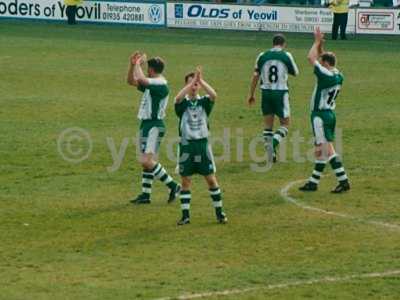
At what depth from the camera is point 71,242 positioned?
17.2 metres

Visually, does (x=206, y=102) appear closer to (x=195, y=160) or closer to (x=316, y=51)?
(x=195, y=160)

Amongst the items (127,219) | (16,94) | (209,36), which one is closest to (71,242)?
(127,219)

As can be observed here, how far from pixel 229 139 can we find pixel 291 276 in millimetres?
11753

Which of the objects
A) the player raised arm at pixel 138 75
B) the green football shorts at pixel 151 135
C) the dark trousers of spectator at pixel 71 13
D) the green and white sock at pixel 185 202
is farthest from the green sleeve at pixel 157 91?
the dark trousers of spectator at pixel 71 13

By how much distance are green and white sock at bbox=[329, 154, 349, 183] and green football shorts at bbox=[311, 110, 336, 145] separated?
1.13 ft

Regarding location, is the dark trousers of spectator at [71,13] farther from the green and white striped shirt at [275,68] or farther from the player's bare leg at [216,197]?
the player's bare leg at [216,197]

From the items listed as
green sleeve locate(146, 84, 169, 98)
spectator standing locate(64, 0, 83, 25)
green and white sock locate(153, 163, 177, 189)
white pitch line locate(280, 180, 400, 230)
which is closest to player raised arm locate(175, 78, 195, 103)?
→ green sleeve locate(146, 84, 169, 98)

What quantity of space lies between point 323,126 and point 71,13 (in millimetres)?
36148

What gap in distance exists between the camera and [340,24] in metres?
50.8

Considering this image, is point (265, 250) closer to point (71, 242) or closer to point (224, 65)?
point (71, 242)

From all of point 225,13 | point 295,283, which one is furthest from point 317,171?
point 225,13

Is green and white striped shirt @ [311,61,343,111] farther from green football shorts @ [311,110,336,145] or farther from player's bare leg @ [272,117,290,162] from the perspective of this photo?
player's bare leg @ [272,117,290,162]

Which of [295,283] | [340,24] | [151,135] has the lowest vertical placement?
[295,283]

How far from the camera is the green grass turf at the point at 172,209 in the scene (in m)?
15.0
